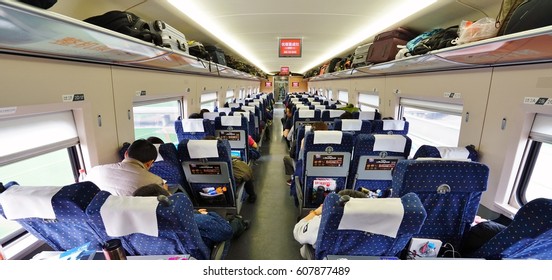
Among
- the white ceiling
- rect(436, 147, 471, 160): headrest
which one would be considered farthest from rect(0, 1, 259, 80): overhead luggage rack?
rect(436, 147, 471, 160): headrest

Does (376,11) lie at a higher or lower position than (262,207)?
higher

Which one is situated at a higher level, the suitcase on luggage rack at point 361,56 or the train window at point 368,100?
the suitcase on luggage rack at point 361,56

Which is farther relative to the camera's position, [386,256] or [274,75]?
[274,75]

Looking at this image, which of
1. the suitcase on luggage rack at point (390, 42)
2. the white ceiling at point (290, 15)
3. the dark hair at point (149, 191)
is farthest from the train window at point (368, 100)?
the dark hair at point (149, 191)

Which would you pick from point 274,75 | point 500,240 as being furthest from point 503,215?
point 274,75

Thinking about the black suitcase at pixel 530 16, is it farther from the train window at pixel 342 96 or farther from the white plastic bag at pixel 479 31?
the train window at pixel 342 96

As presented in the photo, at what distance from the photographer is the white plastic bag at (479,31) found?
2.06 meters

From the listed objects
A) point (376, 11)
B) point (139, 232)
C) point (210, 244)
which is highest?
point (376, 11)

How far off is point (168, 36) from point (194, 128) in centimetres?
182

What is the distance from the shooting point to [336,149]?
3.05 metres

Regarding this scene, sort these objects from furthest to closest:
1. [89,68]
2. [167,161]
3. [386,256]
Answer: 1. [167,161]
2. [89,68]
3. [386,256]

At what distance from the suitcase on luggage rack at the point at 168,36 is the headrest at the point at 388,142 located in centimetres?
284

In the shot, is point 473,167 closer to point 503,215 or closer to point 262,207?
point 503,215
